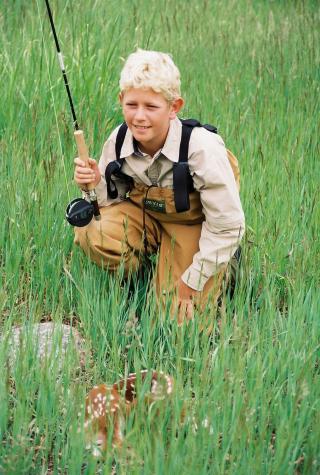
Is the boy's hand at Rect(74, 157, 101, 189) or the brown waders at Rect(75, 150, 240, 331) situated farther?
the brown waders at Rect(75, 150, 240, 331)

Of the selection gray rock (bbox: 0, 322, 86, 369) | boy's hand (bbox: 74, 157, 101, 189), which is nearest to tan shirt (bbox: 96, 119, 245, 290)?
boy's hand (bbox: 74, 157, 101, 189)

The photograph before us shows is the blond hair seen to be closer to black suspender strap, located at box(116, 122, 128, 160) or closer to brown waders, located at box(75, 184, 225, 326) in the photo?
black suspender strap, located at box(116, 122, 128, 160)

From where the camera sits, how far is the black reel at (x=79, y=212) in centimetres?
272

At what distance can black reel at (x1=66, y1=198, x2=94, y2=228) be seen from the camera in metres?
2.72

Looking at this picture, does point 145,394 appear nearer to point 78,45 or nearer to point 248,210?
point 248,210

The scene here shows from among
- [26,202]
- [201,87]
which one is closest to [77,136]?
[26,202]

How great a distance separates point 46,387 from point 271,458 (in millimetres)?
574

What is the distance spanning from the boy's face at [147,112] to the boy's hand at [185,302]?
1.56 ft

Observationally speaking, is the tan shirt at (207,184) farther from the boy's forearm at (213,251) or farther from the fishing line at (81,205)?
the fishing line at (81,205)

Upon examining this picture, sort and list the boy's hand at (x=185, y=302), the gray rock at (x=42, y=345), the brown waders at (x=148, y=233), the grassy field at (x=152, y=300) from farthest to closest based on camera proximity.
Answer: the brown waders at (x=148, y=233) → the boy's hand at (x=185, y=302) → the gray rock at (x=42, y=345) → the grassy field at (x=152, y=300)

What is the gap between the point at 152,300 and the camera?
2535 millimetres

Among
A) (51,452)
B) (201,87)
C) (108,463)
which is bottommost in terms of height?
(51,452)

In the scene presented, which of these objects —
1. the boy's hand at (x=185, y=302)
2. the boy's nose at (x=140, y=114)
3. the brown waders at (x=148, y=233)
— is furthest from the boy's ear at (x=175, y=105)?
the boy's hand at (x=185, y=302)

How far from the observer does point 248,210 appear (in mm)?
3180
